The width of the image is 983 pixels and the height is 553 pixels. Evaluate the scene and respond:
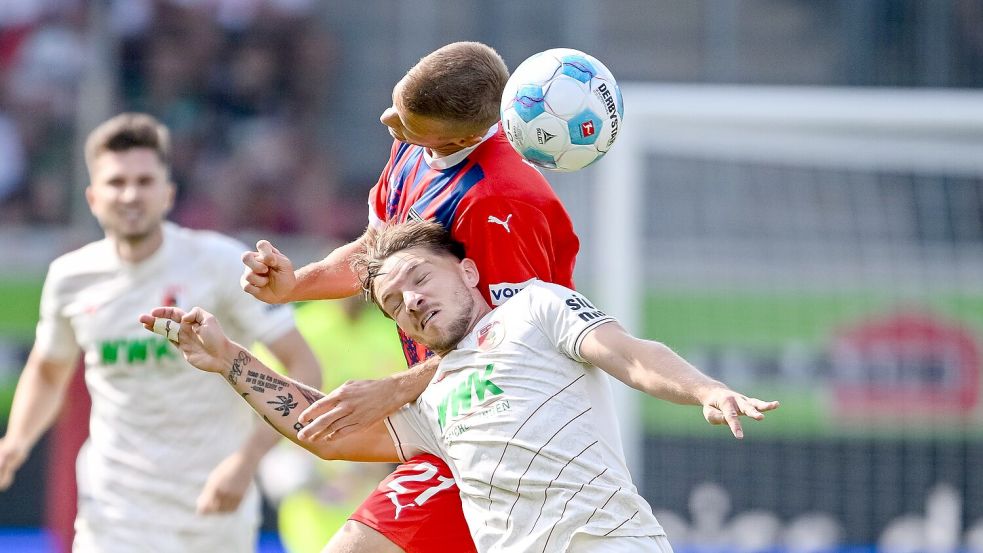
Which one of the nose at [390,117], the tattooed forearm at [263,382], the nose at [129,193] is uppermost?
the nose at [390,117]

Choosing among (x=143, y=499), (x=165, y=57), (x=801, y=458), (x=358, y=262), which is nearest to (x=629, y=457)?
(x=801, y=458)

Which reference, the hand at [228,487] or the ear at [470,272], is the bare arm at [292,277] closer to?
the ear at [470,272]

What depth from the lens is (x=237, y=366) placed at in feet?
12.6

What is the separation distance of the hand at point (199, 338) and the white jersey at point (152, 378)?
1620 mm

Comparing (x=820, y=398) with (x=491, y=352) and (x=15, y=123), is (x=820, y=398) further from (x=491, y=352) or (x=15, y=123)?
(x=15, y=123)

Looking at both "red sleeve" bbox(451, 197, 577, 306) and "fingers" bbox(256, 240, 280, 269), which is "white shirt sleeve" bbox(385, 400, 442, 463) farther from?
"fingers" bbox(256, 240, 280, 269)

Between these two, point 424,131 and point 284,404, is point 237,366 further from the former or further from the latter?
point 424,131

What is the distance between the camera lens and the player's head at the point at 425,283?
3.68 meters

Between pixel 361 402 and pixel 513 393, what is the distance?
44 centimetres

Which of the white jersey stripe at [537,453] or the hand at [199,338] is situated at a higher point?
the hand at [199,338]

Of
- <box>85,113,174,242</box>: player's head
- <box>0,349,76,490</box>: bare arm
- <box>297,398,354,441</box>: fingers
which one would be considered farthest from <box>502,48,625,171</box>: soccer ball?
<box>0,349,76,490</box>: bare arm

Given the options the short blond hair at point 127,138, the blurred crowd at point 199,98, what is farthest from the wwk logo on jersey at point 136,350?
the blurred crowd at point 199,98

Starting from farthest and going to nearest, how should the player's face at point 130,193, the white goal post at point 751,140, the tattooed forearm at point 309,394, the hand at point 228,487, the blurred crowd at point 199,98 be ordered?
the blurred crowd at point 199,98 < the white goal post at point 751,140 < the player's face at point 130,193 < the hand at point 228,487 < the tattooed forearm at point 309,394

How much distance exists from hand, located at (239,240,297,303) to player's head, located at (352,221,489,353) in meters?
0.29
